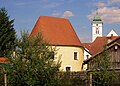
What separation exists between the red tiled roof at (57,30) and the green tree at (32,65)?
1457 inches

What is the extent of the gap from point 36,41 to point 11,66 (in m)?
1.92

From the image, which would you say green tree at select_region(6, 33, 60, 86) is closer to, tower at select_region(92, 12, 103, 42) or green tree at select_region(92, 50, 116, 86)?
green tree at select_region(92, 50, 116, 86)

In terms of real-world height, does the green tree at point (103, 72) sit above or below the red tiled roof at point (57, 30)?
below

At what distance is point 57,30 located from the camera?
5878cm

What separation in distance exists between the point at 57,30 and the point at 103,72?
39428 mm

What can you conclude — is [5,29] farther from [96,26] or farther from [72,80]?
[96,26]

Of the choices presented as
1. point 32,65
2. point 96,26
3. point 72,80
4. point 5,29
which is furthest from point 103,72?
point 96,26

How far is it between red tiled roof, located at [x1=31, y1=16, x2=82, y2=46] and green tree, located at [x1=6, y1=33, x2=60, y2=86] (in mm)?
37016

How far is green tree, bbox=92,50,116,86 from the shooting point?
1958 cm

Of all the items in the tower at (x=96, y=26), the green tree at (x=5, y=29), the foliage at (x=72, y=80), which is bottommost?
the foliage at (x=72, y=80)

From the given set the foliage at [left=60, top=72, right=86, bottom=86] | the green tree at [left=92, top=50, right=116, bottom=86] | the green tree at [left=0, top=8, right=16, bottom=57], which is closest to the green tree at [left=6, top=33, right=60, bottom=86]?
the green tree at [left=92, top=50, right=116, bottom=86]

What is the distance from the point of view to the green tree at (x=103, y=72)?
19578 mm

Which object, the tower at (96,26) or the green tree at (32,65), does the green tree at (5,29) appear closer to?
the green tree at (32,65)

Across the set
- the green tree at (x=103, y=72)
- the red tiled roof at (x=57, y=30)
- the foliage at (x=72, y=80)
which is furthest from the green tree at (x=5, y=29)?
the green tree at (x=103, y=72)
